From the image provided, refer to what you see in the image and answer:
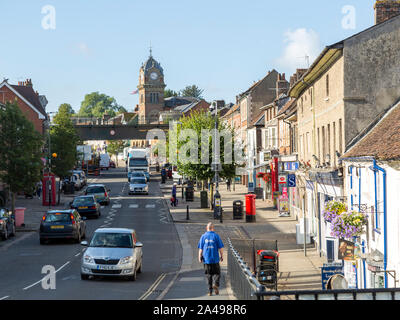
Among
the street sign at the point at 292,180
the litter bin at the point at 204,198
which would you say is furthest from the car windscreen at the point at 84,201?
the street sign at the point at 292,180

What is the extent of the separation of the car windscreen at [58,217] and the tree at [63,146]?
40.9 m

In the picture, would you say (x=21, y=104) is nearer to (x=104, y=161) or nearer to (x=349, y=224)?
(x=104, y=161)

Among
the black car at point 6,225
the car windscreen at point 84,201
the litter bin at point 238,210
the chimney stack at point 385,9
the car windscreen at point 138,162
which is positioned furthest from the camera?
the car windscreen at point 138,162

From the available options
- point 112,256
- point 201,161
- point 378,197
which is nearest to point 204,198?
point 201,161

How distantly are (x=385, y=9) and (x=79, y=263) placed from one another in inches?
551

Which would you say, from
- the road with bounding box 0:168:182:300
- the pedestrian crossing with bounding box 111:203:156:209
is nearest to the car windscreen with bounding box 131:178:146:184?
the pedestrian crossing with bounding box 111:203:156:209

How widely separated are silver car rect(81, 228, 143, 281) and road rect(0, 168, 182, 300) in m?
0.30

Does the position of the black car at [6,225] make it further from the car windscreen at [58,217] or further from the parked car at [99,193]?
the parked car at [99,193]

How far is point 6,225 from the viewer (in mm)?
32938

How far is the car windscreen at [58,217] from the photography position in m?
29.9

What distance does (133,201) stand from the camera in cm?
5853

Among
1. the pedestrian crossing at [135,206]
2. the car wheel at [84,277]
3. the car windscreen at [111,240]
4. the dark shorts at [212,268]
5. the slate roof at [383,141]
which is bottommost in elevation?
the car wheel at [84,277]
